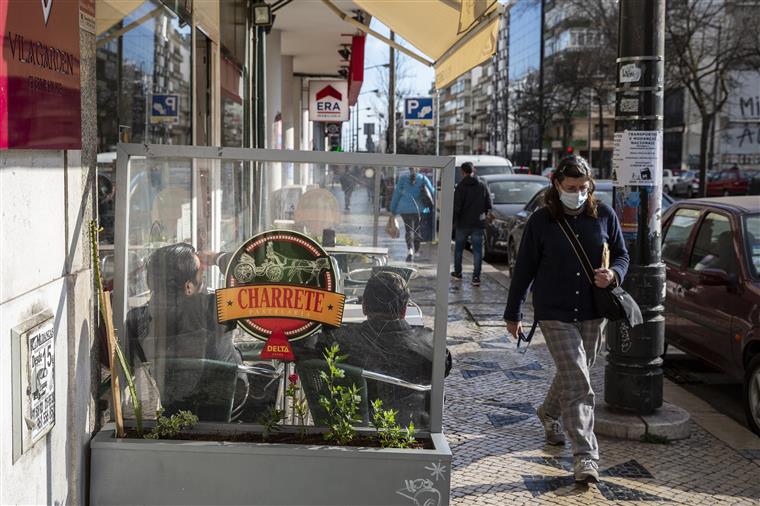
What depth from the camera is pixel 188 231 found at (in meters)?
4.02

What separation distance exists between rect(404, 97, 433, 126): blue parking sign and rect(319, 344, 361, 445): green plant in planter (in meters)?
21.9

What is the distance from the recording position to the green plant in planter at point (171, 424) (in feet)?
13.1

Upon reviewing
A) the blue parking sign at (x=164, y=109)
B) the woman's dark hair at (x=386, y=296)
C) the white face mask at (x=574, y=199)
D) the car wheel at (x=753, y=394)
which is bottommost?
the car wheel at (x=753, y=394)

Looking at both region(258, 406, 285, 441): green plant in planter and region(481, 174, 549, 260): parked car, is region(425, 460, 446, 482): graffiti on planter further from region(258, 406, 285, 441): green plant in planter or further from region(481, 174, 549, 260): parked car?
region(481, 174, 549, 260): parked car

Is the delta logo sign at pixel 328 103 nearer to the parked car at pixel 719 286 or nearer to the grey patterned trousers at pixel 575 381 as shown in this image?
the parked car at pixel 719 286

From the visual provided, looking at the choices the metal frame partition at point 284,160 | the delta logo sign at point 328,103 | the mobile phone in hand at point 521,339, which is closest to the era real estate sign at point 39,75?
the metal frame partition at point 284,160

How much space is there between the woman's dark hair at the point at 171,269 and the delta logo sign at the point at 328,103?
23.9 meters

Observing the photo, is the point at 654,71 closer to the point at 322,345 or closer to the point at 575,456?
the point at 575,456

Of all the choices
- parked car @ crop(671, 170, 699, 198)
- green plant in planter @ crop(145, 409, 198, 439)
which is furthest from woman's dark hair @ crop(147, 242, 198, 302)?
parked car @ crop(671, 170, 699, 198)

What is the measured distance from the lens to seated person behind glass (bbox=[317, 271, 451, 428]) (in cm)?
401

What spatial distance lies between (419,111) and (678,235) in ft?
58.5

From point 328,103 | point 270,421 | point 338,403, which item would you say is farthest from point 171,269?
point 328,103

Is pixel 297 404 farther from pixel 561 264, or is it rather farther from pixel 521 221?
pixel 521 221

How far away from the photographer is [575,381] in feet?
17.0
